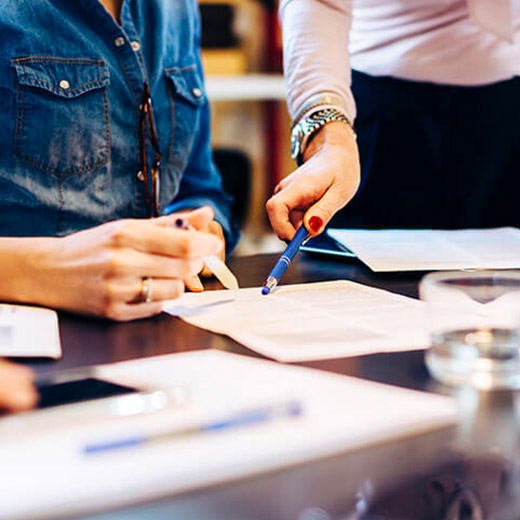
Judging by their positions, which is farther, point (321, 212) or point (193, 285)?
point (321, 212)

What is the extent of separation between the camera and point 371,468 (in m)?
0.46

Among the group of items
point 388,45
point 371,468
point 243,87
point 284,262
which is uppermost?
point 243,87

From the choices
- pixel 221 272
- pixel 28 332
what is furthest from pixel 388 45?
pixel 28 332

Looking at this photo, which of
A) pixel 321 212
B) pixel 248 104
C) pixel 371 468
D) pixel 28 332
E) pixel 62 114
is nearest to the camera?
pixel 371 468

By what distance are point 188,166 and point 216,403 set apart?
0.96 meters

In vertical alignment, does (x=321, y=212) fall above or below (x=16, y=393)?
above

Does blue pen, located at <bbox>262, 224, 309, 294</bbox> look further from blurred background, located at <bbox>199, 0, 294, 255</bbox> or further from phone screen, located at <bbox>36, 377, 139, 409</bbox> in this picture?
blurred background, located at <bbox>199, 0, 294, 255</bbox>

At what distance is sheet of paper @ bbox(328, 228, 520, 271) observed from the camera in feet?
3.40

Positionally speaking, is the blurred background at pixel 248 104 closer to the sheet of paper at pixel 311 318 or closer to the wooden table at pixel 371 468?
the sheet of paper at pixel 311 318

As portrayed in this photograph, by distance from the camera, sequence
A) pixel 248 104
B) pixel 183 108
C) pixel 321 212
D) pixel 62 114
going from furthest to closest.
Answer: pixel 248 104, pixel 183 108, pixel 62 114, pixel 321 212

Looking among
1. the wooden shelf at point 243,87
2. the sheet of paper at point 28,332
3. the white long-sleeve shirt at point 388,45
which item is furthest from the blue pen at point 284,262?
the wooden shelf at point 243,87

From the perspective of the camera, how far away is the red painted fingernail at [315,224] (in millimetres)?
1041

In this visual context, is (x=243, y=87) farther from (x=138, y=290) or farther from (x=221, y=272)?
(x=138, y=290)

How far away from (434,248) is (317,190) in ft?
0.60
